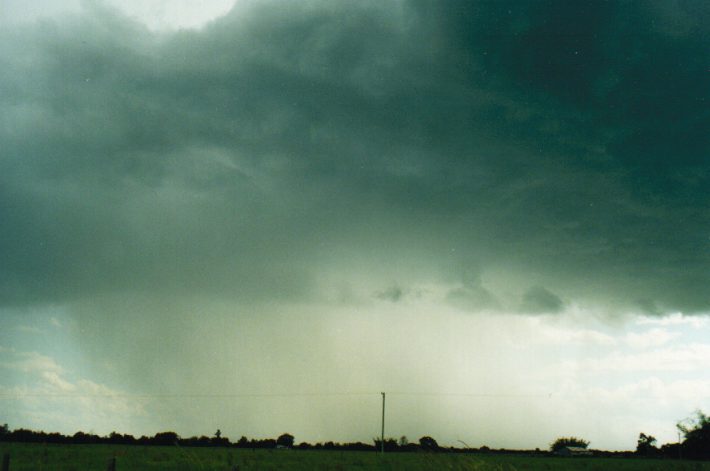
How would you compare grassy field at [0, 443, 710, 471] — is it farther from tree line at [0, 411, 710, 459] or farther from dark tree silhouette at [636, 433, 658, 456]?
dark tree silhouette at [636, 433, 658, 456]

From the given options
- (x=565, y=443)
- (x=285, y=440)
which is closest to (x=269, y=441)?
(x=285, y=440)

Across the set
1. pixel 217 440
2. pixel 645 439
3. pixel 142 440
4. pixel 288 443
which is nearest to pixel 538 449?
pixel 645 439

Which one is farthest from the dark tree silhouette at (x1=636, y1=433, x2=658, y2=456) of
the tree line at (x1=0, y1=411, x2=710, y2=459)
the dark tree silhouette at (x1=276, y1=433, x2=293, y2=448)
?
the dark tree silhouette at (x1=276, y1=433, x2=293, y2=448)

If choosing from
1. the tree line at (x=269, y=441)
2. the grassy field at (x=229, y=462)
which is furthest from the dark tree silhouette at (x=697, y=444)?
the grassy field at (x=229, y=462)

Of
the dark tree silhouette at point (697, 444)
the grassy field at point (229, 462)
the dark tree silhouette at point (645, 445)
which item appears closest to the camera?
the grassy field at point (229, 462)

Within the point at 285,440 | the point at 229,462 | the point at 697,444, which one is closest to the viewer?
the point at 229,462

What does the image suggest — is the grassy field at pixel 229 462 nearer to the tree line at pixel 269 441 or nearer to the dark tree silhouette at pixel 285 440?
the tree line at pixel 269 441

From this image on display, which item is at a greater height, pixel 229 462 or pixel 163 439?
pixel 229 462

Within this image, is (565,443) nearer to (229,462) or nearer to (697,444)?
(697,444)

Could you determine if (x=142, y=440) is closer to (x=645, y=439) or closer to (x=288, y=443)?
(x=288, y=443)

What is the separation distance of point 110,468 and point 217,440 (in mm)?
138383

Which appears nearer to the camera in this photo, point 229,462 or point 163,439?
point 229,462

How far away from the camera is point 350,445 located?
15075cm

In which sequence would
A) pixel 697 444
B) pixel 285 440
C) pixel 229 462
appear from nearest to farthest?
pixel 229 462 < pixel 697 444 < pixel 285 440
